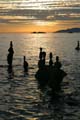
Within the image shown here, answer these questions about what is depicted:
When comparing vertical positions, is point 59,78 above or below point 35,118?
above

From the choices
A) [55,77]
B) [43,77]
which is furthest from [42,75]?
[55,77]

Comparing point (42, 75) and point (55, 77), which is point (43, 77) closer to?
point (42, 75)

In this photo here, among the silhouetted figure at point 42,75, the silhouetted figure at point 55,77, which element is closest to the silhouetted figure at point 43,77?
the silhouetted figure at point 42,75

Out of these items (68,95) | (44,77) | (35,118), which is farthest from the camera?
(44,77)

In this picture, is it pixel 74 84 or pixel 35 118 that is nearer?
pixel 35 118

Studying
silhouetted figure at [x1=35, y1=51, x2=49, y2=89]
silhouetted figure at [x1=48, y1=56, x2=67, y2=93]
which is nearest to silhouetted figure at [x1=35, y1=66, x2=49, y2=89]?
silhouetted figure at [x1=35, y1=51, x2=49, y2=89]

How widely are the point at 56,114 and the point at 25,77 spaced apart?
1854 cm

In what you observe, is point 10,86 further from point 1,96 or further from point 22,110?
point 22,110

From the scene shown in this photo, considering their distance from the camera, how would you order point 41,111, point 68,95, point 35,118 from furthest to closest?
point 68,95, point 41,111, point 35,118

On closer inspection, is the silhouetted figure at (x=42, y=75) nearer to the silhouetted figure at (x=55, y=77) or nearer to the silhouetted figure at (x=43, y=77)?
the silhouetted figure at (x=43, y=77)

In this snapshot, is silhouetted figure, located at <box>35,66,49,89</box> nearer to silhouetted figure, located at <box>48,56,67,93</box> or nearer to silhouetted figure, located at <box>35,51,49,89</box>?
silhouetted figure, located at <box>35,51,49,89</box>

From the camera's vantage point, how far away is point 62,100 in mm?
31141

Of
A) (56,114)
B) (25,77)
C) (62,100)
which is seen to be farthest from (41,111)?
(25,77)

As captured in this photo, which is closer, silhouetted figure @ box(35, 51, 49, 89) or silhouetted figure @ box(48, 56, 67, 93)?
silhouetted figure @ box(48, 56, 67, 93)
